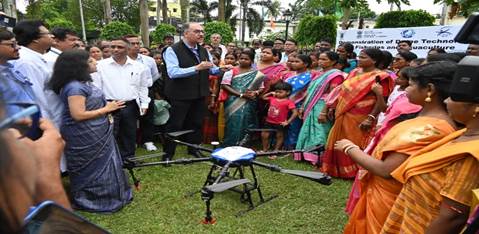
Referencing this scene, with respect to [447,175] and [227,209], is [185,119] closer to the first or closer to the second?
[227,209]

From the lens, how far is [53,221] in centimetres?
80

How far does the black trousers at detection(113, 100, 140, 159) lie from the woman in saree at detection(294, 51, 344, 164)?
2091 mm

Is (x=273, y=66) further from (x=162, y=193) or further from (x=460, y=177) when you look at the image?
(x=460, y=177)

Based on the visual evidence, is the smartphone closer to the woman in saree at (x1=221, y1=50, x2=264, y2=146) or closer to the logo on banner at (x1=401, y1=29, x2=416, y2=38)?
the woman in saree at (x1=221, y1=50, x2=264, y2=146)

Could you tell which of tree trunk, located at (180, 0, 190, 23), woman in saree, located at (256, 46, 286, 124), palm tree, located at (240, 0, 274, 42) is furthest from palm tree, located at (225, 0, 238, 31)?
woman in saree, located at (256, 46, 286, 124)

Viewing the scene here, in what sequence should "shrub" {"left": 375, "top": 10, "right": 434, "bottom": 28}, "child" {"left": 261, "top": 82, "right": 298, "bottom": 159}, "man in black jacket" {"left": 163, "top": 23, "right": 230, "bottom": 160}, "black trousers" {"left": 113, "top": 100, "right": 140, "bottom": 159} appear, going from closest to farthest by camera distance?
"black trousers" {"left": 113, "top": 100, "right": 140, "bottom": 159} → "man in black jacket" {"left": 163, "top": 23, "right": 230, "bottom": 160} → "child" {"left": 261, "top": 82, "right": 298, "bottom": 159} → "shrub" {"left": 375, "top": 10, "right": 434, "bottom": 28}

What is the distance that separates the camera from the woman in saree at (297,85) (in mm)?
4918

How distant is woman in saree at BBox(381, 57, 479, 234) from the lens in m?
1.36

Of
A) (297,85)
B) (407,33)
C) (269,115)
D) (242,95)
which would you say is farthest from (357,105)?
(407,33)

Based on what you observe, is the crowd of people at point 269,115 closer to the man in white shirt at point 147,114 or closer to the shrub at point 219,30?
the man in white shirt at point 147,114

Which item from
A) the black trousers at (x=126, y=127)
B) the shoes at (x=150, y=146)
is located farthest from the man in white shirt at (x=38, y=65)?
the shoes at (x=150, y=146)

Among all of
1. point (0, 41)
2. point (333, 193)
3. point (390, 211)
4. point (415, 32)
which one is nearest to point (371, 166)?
point (390, 211)

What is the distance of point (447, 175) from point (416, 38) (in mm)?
5115

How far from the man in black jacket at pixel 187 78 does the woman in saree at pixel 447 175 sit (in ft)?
9.88
